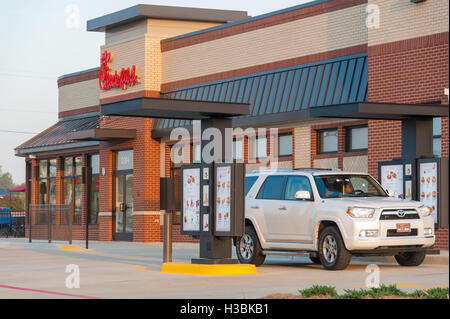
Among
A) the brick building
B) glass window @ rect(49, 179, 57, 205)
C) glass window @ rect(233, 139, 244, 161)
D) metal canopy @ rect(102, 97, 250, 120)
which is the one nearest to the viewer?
metal canopy @ rect(102, 97, 250, 120)

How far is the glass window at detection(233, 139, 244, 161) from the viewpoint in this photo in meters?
30.5

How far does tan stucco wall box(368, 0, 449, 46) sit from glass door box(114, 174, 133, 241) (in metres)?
13.9

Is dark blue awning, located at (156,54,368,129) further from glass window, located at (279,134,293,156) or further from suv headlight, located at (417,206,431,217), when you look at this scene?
suv headlight, located at (417,206,431,217)

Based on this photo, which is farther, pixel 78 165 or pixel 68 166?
pixel 68 166

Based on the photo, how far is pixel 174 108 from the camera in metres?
17.2

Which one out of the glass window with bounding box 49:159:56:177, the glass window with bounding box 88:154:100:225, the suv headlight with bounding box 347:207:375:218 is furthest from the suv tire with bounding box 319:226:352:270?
the glass window with bounding box 49:159:56:177

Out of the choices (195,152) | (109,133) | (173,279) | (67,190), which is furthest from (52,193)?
(173,279)

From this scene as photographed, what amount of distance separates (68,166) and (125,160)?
5.51 meters

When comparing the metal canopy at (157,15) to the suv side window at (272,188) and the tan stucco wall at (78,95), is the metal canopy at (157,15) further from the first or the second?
the suv side window at (272,188)

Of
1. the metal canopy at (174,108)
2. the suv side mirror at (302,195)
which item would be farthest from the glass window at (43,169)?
the suv side mirror at (302,195)

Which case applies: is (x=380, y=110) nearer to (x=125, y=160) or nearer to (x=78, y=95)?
(x=125, y=160)

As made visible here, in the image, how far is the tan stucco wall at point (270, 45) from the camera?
26516mm

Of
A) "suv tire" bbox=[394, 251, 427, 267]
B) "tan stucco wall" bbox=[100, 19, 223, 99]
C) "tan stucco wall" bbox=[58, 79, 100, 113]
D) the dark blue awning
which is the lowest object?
"suv tire" bbox=[394, 251, 427, 267]
